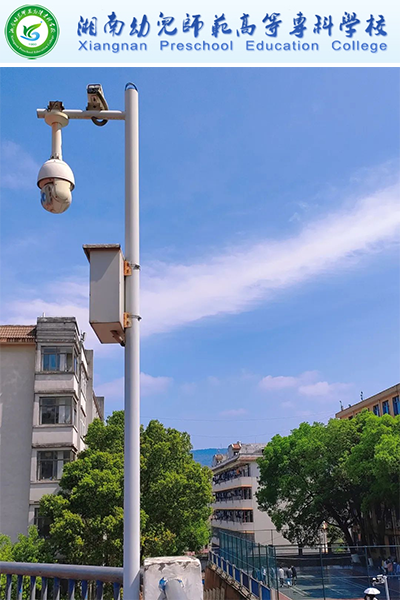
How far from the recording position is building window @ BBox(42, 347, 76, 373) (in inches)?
957

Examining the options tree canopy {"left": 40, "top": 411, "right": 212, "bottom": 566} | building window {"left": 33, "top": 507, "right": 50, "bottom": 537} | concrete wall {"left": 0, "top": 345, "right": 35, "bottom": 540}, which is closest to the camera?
tree canopy {"left": 40, "top": 411, "right": 212, "bottom": 566}

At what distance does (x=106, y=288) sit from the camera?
112 inches

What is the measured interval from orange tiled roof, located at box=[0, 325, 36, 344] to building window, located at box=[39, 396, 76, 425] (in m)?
2.82

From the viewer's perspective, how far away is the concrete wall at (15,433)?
22922 mm

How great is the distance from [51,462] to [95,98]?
22093 mm

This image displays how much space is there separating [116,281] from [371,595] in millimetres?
8541

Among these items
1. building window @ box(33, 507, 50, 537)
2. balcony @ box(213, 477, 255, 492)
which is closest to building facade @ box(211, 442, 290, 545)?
balcony @ box(213, 477, 255, 492)

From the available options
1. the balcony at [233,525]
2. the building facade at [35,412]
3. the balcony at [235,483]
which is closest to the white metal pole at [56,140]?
the building facade at [35,412]

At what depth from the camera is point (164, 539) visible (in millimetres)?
20516

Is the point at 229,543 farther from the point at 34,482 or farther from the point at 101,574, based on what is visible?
the point at 101,574

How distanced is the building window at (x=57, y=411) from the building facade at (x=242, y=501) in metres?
22.5

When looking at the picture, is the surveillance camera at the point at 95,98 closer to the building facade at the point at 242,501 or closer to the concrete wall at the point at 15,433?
the concrete wall at the point at 15,433

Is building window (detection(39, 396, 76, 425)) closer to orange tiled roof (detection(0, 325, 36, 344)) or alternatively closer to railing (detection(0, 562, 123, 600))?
orange tiled roof (detection(0, 325, 36, 344))

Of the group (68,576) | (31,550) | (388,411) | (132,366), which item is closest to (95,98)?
(132,366)
